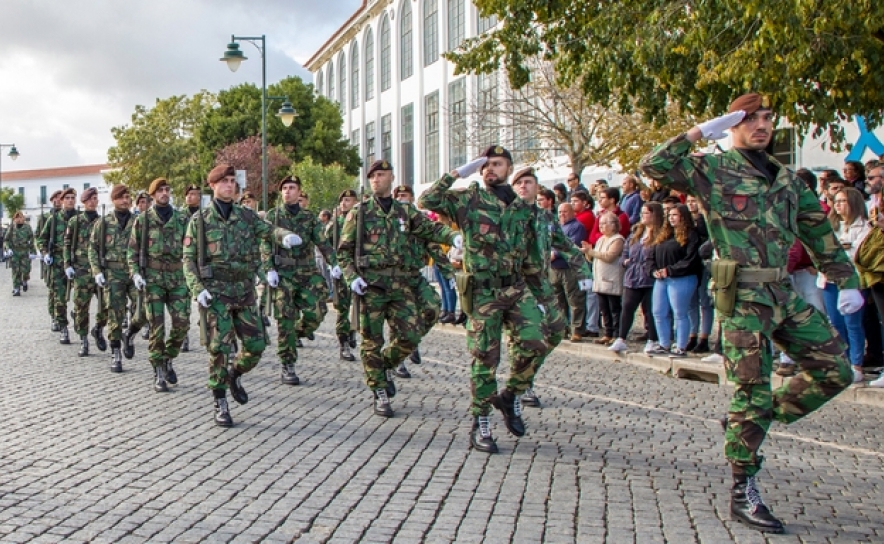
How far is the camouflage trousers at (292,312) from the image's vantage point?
33.4 feet

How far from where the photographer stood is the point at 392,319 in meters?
8.50

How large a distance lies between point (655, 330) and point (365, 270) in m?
4.83

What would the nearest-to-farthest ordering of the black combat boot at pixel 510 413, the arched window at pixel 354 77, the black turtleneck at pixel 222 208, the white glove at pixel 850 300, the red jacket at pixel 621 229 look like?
1. the white glove at pixel 850 300
2. the black combat boot at pixel 510 413
3. the black turtleneck at pixel 222 208
4. the red jacket at pixel 621 229
5. the arched window at pixel 354 77

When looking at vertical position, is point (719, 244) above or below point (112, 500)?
above

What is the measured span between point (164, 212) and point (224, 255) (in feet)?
8.20

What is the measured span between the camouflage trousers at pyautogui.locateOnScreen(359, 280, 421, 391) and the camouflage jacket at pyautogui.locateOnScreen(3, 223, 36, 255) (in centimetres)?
1990

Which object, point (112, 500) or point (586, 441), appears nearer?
point (112, 500)

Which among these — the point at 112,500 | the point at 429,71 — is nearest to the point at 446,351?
the point at 112,500

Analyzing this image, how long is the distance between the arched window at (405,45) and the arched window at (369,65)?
19.3ft

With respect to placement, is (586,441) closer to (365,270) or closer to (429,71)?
(365,270)

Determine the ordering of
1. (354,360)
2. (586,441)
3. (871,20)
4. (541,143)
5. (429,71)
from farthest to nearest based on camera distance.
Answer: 1. (429,71)
2. (541,143)
3. (354,360)
4. (871,20)
5. (586,441)

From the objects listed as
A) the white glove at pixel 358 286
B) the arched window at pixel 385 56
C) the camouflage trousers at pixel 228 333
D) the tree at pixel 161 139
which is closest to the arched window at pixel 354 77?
the arched window at pixel 385 56

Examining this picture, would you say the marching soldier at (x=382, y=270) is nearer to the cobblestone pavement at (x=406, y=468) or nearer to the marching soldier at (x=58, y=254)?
the cobblestone pavement at (x=406, y=468)

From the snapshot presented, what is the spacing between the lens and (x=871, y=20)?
390 inches
